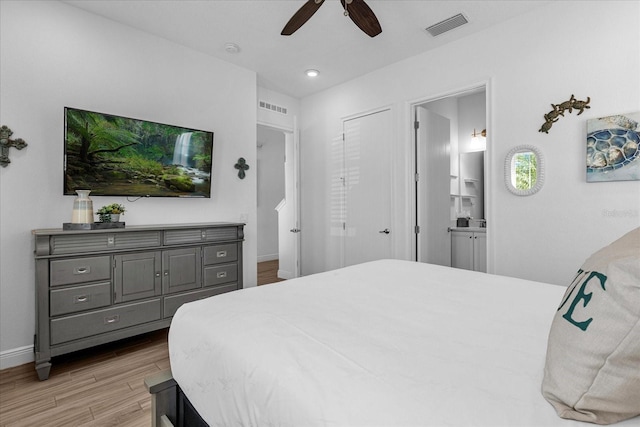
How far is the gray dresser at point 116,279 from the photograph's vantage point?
2242 millimetres

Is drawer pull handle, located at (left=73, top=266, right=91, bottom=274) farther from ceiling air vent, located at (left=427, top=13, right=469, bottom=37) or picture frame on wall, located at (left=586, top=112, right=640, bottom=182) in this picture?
picture frame on wall, located at (left=586, top=112, right=640, bottom=182)

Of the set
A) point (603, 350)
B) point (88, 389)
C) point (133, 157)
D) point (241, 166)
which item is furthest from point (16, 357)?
point (603, 350)

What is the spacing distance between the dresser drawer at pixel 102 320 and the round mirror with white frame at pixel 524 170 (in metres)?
3.28

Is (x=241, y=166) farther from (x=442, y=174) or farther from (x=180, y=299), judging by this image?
(x=442, y=174)

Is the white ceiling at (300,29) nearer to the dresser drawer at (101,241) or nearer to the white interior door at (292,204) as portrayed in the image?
the white interior door at (292,204)

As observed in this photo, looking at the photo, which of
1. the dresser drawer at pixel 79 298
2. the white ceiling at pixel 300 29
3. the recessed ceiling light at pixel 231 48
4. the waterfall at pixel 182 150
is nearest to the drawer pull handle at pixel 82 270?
the dresser drawer at pixel 79 298

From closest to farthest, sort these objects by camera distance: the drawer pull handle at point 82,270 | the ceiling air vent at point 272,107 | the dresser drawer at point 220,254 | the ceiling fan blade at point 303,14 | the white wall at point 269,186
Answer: the ceiling fan blade at point 303,14
the drawer pull handle at point 82,270
the dresser drawer at point 220,254
the ceiling air vent at point 272,107
the white wall at point 269,186

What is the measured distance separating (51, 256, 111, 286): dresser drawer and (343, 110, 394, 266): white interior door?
2664 millimetres

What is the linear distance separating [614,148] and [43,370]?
436 cm

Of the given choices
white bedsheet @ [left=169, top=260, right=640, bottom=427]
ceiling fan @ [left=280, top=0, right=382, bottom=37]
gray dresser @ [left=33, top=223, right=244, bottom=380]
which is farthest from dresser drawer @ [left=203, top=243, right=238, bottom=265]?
ceiling fan @ [left=280, top=0, right=382, bottom=37]

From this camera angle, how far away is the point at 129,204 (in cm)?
299

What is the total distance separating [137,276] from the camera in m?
2.64

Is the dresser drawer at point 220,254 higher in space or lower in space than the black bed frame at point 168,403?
higher

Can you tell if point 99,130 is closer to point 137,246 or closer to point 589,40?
point 137,246
